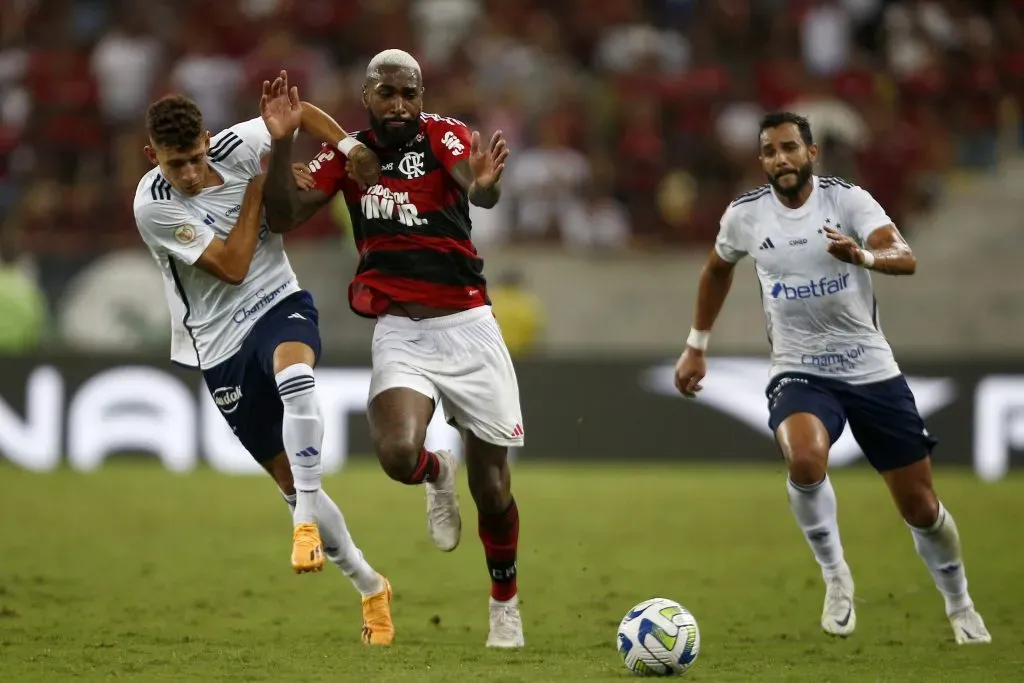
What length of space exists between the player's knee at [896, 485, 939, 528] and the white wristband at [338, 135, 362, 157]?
11.0 ft

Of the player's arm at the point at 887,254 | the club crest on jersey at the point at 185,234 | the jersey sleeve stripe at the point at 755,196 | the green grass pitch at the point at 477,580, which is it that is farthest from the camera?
the jersey sleeve stripe at the point at 755,196

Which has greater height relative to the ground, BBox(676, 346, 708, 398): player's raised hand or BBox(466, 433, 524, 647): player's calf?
BBox(676, 346, 708, 398): player's raised hand

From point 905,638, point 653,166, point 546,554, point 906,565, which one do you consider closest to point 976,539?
point 906,565

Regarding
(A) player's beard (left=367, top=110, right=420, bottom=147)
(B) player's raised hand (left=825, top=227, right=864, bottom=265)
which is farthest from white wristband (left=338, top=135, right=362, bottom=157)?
(B) player's raised hand (left=825, top=227, right=864, bottom=265)

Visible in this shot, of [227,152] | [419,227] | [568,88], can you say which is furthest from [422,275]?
[568,88]

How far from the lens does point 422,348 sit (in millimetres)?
7828

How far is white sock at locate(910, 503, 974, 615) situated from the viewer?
833cm

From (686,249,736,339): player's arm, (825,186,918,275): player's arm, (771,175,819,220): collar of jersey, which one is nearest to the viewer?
(825,186,918,275): player's arm

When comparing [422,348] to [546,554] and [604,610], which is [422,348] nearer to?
[604,610]

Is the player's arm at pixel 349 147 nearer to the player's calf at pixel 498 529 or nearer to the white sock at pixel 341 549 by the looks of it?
the player's calf at pixel 498 529

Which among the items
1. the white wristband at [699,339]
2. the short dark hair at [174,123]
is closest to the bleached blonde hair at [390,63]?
the short dark hair at [174,123]

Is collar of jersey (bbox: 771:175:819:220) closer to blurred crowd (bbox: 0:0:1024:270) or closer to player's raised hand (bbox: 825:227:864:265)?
player's raised hand (bbox: 825:227:864:265)

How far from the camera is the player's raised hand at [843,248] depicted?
7.54 m

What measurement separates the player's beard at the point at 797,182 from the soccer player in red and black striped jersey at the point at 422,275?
168 centimetres
